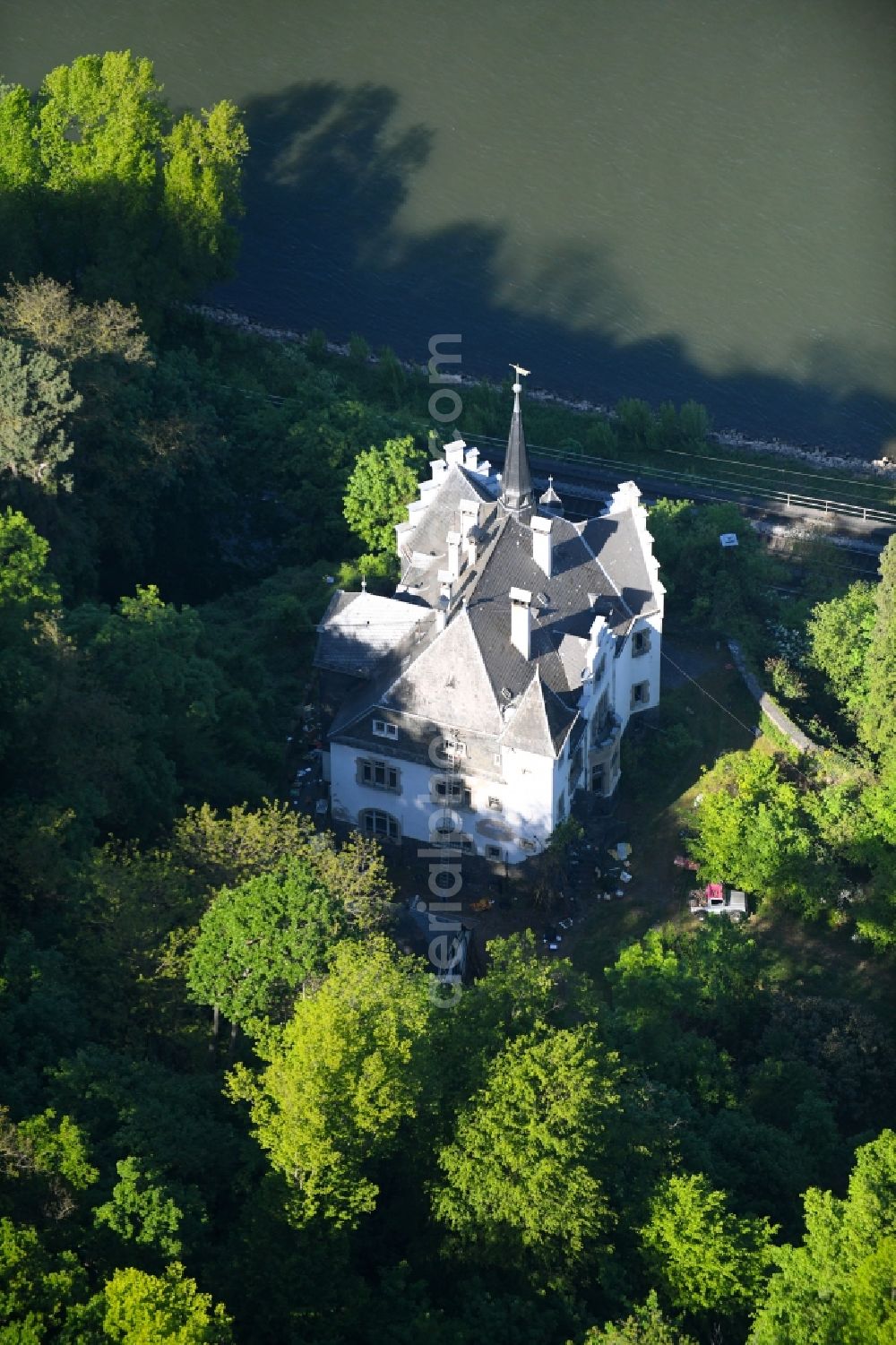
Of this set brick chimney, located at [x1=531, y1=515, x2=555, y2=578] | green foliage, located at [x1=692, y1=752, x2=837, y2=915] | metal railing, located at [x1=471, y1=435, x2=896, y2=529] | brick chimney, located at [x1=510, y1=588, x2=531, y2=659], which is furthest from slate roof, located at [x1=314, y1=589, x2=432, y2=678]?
metal railing, located at [x1=471, y1=435, x2=896, y2=529]

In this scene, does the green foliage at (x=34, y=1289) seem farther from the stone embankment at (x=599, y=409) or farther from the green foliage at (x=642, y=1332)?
the stone embankment at (x=599, y=409)

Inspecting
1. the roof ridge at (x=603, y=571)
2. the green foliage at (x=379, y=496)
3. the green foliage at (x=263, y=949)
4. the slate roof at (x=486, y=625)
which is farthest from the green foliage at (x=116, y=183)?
the green foliage at (x=263, y=949)

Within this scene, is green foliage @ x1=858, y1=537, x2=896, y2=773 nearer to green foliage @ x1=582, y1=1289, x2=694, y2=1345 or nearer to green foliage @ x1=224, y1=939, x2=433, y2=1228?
green foliage @ x1=224, y1=939, x2=433, y2=1228

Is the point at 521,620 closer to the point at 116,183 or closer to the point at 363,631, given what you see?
the point at 363,631

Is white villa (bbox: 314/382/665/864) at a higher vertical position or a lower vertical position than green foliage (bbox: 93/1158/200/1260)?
higher

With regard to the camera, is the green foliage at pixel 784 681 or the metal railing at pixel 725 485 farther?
the metal railing at pixel 725 485
